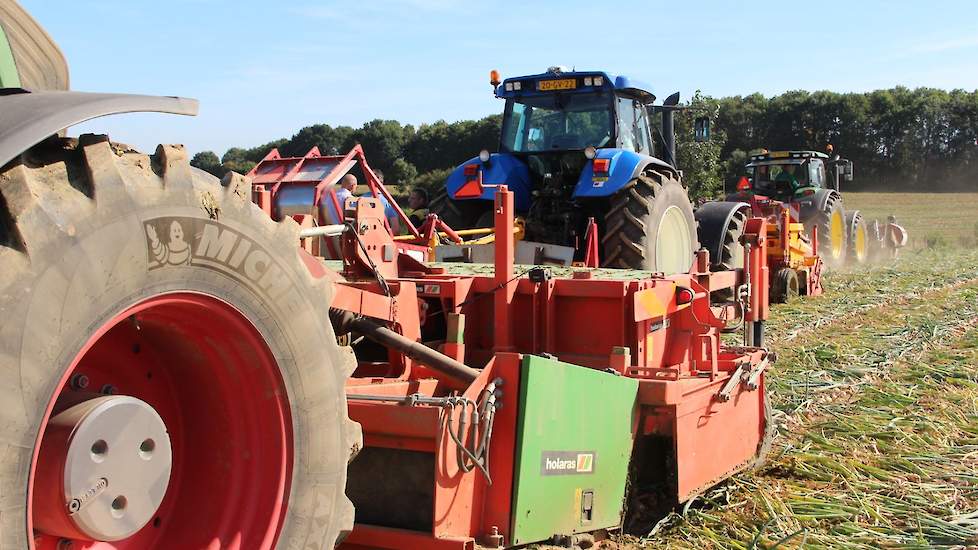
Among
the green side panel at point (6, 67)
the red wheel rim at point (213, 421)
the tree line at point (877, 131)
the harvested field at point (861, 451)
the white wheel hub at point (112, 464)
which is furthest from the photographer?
the tree line at point (877, 131)

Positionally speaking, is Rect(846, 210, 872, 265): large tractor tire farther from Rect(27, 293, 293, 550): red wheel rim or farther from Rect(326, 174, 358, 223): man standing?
Rect(27, 293, 293, 550): red wheel rim

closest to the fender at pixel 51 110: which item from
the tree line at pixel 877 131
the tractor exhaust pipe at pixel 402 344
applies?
the tractor exhaust pipe at pixel 402 344

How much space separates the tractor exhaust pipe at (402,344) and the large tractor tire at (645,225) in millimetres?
3598

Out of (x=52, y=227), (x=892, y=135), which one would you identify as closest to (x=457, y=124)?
(x=892, y=135)

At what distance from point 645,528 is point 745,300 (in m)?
2.06

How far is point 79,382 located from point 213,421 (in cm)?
38

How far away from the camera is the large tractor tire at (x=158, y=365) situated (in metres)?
1.72

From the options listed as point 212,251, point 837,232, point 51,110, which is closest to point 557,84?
point 212,251

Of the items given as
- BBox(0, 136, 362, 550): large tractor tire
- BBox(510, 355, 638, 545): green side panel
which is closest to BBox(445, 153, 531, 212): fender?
BBox(510, 355, 638, 545): green side panel

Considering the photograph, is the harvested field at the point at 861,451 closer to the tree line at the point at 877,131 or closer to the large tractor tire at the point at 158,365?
the large tractor tire at the point at 158,365

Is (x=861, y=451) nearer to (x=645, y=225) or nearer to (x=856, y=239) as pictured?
(x=645, y=225)

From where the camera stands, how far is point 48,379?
1.74 meters

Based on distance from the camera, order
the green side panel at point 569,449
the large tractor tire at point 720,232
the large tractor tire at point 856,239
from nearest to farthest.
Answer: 1. the green side panel at point 569,449
2. the large tractor tire at point 720,232
3. the large tractor tire at point 856,239

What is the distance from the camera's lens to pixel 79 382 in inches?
85.6
